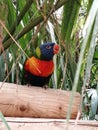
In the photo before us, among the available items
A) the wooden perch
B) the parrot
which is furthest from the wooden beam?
the parrot

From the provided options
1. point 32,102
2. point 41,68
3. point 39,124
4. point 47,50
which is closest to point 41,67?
point 41,68

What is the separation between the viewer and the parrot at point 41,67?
152 cm

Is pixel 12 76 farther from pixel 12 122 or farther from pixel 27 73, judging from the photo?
pixel 12 122

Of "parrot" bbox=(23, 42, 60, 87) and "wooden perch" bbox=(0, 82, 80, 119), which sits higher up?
"parrot" bbox=(23, 42, 60, 87)

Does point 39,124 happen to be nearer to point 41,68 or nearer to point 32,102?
point 32,102

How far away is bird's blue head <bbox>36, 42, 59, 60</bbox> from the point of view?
1495 mm

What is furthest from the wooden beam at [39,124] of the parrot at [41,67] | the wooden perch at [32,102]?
the parrot at [41,67]

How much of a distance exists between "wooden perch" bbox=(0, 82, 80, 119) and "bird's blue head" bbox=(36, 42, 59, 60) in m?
0.29

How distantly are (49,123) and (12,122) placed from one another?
0.42 feet

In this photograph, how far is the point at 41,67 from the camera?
159 centimetres

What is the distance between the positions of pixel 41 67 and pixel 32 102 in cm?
45

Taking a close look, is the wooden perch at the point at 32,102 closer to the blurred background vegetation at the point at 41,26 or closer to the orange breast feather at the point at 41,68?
the blurred background vegetation at the point at 41,26

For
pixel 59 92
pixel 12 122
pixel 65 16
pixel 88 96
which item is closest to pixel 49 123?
pixel 12 122

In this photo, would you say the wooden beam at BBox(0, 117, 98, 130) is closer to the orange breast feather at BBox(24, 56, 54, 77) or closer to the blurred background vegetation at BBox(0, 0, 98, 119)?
the blurred background vegetation at BBox(0, 0, 98, 119)
